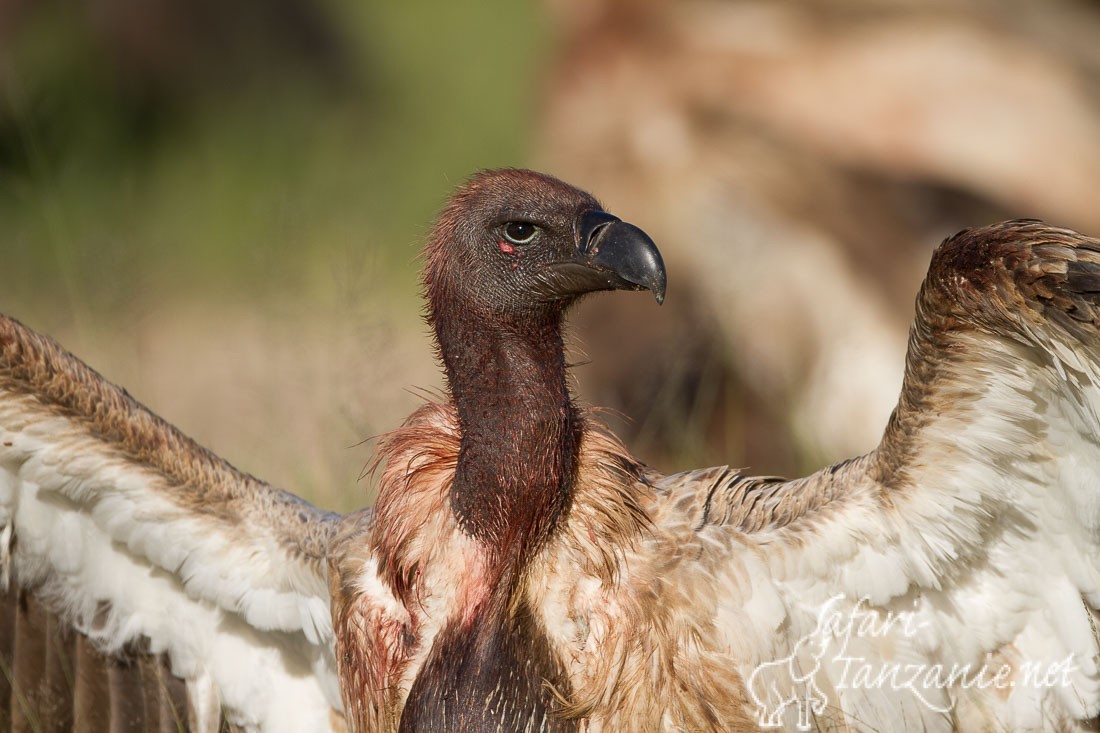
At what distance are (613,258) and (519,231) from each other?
0.28 m

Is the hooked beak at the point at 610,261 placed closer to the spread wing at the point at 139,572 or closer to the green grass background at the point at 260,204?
the green grass background at the point at 260,204

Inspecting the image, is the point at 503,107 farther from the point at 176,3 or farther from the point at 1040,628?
the point at 1040,628

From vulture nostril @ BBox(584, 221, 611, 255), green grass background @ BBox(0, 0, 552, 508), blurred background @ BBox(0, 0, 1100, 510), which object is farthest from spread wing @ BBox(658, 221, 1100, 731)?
blurred background @ BBox(0, 0, 1100, 510)

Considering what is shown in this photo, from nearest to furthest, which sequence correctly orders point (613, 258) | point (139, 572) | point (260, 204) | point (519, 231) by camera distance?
point (613, 258) → point (519, 231) → point (139, 572) → point (260, 204)

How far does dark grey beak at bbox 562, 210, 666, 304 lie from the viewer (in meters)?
3.06

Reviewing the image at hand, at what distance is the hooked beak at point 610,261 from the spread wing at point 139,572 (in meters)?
1.08

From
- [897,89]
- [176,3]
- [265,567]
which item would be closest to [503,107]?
[176,3]

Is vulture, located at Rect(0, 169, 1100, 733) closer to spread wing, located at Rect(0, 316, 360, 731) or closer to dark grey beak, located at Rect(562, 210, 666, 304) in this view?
dark grey beak, located at Rect(562, 210, 666, 304)

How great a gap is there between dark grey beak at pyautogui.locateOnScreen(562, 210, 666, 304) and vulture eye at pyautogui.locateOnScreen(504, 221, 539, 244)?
135 mm

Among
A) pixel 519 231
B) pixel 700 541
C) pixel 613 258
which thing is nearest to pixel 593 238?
pixel 613 258

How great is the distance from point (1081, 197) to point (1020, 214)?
0.37 meters

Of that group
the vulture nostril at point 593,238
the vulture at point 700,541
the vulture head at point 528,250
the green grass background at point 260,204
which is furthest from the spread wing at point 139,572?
the vulture nostril at point 593,238

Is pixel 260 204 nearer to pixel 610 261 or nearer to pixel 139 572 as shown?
pixel 139 572

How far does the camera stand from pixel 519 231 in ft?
10.7
